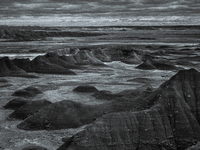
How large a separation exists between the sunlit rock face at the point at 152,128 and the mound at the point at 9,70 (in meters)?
17.5

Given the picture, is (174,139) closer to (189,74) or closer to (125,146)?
(125,146)

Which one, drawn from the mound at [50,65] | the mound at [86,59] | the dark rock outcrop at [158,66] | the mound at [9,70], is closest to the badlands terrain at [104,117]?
the mound at [9,70]

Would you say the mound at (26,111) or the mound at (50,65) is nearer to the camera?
the mound at (26,111)

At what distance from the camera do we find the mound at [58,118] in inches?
526

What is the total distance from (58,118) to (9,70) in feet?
51.9

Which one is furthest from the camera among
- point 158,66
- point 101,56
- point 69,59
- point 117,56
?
point 117,56

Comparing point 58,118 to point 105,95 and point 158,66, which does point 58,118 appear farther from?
point 158,66

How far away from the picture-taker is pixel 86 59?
1433 inches

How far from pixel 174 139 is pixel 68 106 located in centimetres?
510

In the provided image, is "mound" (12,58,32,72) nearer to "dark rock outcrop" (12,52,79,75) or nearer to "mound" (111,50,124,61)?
"dark rock outcrop" (12,52,79,75)

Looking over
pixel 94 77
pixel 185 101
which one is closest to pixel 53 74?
pixel 94 77

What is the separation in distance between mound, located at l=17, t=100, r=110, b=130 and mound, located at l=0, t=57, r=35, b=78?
13.9 meters

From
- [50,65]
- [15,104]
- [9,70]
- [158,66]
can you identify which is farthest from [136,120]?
[158,66]

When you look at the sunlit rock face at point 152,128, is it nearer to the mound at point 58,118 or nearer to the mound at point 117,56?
the mound at point 58,118
